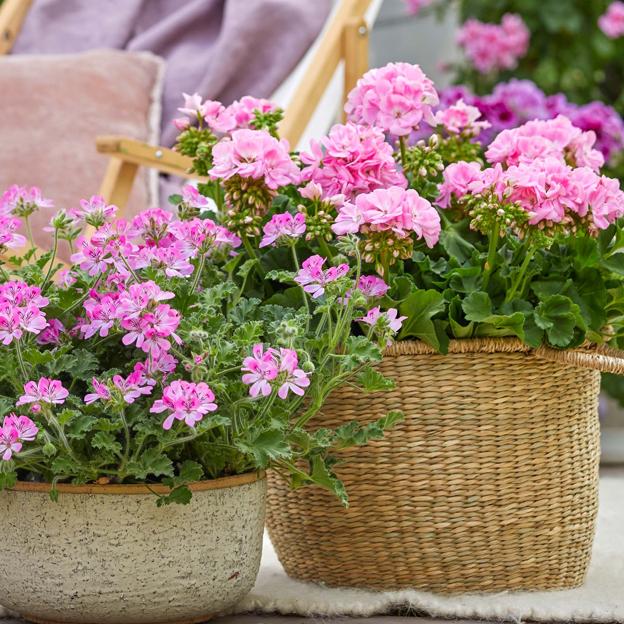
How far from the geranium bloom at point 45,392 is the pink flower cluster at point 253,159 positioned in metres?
0.32

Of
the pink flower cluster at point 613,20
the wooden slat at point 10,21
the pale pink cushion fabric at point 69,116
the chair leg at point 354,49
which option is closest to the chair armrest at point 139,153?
the pale pink cushion fabric at point 69,116

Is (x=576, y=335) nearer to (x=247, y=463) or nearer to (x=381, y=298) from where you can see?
(x=381, y=298)

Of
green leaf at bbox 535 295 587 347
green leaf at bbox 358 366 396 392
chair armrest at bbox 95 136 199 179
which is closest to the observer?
green leaf at bbox 358 366 396 392

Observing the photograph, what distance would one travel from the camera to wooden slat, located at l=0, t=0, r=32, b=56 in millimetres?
2881

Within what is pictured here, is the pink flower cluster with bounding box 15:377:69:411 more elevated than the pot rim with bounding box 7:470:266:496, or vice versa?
the pink flower cluster with bounding box 15:377:69:411

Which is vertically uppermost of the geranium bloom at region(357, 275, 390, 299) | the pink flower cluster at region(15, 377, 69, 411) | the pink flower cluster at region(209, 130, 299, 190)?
the pink flower cluster at region(209, 130, 299, 190)

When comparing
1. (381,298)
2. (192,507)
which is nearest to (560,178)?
(381,298)

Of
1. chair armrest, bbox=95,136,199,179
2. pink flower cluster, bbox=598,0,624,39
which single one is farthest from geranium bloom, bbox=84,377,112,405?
pink flower cluster, bbox=598,0,624,39

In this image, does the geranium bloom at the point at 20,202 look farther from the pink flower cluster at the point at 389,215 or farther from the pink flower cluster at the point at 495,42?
the pink flower cluster at the point at 495,42

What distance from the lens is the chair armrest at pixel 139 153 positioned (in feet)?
6.47

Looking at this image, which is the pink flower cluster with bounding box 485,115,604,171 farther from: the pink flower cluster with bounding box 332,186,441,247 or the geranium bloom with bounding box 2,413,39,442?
the geranium bloom with bounding box 2,413,39,442

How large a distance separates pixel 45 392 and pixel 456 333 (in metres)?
0.47

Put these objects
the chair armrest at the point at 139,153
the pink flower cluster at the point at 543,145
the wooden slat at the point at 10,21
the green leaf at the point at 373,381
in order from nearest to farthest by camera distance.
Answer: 1. the green leaf at the point at 373,381
2. the pink flower cluster at the point at 543,145
3. the chair armrest at the point at 139,153
4. the wooden slat at the point at 10,21

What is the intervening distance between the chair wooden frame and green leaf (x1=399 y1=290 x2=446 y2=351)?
81cm
